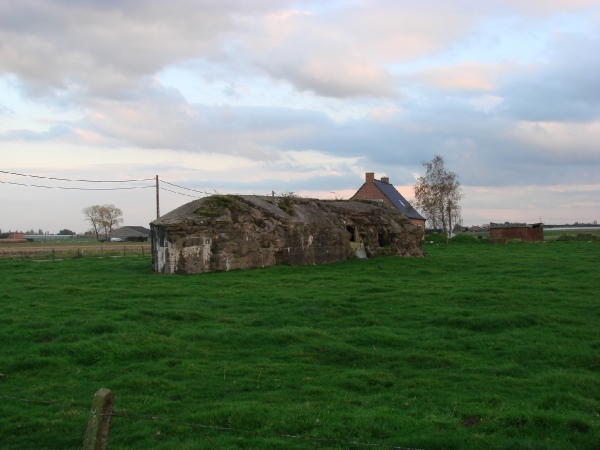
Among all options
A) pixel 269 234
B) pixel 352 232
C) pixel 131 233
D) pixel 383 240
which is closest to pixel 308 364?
pixel 269 234

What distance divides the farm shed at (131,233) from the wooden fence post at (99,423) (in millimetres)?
95452

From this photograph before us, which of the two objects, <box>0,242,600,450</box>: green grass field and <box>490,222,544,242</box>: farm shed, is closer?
<box>0,242,600,450</box>: green grass field

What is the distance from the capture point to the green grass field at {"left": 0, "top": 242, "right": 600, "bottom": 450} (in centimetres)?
634

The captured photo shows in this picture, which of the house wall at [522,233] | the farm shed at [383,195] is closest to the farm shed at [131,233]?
the farm shed at [383,195]

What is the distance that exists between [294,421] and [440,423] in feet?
5.52

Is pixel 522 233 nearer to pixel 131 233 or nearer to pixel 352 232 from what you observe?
pixel 352 232

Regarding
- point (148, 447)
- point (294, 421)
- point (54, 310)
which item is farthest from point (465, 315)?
point (54, 310)

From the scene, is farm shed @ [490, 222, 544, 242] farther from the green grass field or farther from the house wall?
the green grass field

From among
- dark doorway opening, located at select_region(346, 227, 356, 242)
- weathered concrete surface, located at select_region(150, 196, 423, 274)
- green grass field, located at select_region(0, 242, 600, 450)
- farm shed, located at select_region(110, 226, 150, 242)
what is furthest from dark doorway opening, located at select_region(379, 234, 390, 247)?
farm shed, located at select_region(110, 226, 150, 242)

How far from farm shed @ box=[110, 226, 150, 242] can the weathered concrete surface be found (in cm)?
7393

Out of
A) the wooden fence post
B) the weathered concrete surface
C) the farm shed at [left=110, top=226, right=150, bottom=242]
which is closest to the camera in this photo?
the wooden fence post

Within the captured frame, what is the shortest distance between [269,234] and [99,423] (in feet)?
65.5

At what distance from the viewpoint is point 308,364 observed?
30.1ft

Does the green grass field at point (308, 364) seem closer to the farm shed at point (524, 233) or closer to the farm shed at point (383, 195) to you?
the farm shed at point (524, 233)
